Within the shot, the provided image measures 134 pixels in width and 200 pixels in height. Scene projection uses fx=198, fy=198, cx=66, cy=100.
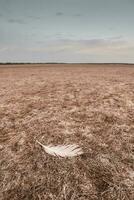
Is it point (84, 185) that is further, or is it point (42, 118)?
point (42, 118)

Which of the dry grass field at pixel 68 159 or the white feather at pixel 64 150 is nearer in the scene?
the dry grass field at pixel 68 159

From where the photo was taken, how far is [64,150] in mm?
4625

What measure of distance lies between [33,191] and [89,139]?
221cm

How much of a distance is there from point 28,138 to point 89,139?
164 cm

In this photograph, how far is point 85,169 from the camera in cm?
396

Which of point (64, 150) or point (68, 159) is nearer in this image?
point (68, 159)

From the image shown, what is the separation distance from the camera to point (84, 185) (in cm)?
349

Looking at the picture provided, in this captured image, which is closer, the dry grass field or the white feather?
the dry grass field

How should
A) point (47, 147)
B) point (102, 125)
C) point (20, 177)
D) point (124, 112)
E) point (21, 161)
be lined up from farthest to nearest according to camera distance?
1. point (124, 112)
2. point (102, 125)
3. point (47, 147)
4. point (21, 161)
5. point (20, 177)

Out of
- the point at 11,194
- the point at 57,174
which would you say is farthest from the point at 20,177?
the point at 57,174

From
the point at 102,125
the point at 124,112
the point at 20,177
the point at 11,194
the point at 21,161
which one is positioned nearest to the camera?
the point at 11,194

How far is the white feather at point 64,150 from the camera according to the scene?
4.47 metres

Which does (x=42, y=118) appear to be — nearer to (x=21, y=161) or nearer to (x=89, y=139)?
(x=89, y=139)

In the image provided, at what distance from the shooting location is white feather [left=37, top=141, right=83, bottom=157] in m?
4.47
